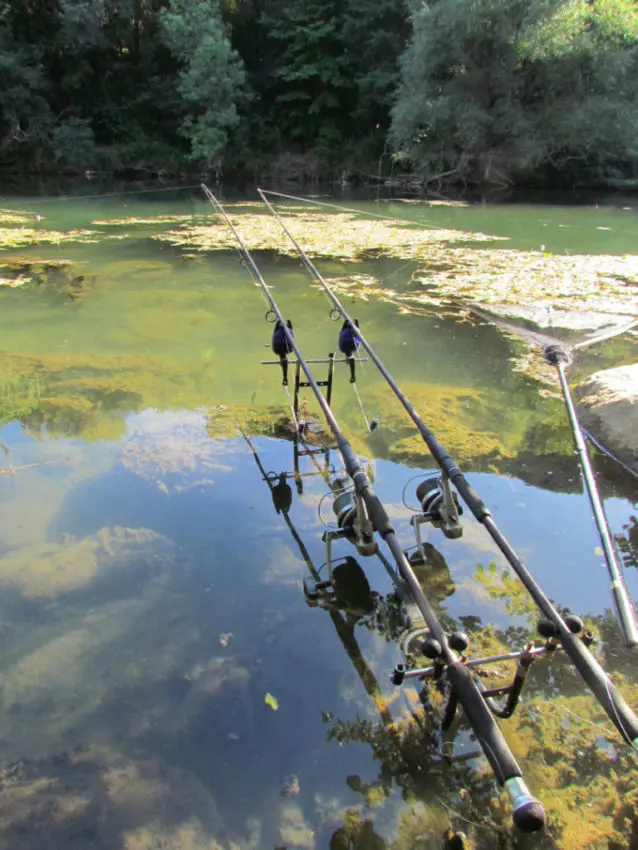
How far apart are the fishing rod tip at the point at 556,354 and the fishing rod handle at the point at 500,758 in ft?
16.9

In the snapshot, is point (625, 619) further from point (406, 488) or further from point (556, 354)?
point (556, 354)

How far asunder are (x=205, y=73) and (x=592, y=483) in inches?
1171

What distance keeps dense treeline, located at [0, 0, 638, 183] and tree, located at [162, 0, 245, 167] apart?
0.07 metres

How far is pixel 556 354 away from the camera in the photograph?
253 inches

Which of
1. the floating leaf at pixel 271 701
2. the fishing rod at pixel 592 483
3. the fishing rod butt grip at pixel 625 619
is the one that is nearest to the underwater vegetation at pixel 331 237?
the fishing rod at pixel 592 483

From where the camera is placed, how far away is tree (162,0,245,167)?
2633 cm

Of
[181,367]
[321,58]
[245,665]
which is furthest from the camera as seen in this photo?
[321,58]

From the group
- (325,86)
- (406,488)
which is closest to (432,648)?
(406,488)

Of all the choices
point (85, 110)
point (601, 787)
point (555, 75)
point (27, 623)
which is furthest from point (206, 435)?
point (85, 110)

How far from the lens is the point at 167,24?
2639cm

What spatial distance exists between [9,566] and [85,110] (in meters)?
32.7

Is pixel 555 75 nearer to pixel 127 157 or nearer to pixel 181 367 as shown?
pixel 127 157

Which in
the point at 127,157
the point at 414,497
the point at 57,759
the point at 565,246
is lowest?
the point at 57,759

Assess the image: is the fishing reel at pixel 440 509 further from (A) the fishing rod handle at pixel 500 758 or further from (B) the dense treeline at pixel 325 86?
(B) the dense treeline at pixel 325 86
